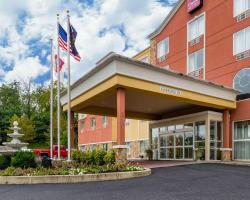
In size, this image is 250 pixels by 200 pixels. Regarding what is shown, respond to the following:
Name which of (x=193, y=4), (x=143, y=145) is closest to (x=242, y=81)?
(x=193, y=4)

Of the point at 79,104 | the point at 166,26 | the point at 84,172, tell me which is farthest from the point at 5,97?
the point at 84,172

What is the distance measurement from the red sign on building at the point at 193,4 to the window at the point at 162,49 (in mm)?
4506

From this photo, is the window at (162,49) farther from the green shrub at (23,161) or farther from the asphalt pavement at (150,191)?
the asphalt pavement at (150,191)

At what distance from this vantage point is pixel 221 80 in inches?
1104

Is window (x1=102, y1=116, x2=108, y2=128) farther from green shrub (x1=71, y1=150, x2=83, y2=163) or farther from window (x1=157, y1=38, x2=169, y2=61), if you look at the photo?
green shrub (x1=71, y1=150, x2=83, y2=163)

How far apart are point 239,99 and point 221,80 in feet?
8.01

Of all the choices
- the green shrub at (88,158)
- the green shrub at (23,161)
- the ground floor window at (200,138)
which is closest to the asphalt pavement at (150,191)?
the green shrub at (23,161)

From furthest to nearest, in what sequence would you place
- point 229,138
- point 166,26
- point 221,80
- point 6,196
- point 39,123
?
point 39,123, point 166,26, point 221,80, point 229,138, point 6,196

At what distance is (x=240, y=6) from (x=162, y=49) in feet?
35.5

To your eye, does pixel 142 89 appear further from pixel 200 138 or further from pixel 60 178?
pixel 200 138

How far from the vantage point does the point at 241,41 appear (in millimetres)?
26484

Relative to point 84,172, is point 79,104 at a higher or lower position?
higher

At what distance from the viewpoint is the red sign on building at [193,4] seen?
30.7 m

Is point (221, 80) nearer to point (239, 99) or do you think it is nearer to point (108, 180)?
point (239, 99)
